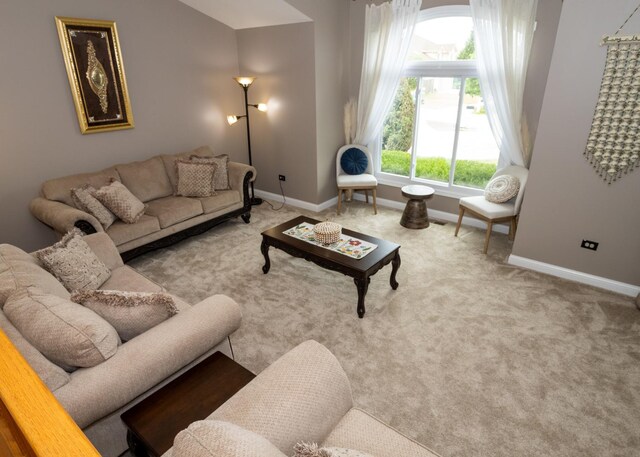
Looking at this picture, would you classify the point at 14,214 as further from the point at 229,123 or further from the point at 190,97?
the point at 229,123

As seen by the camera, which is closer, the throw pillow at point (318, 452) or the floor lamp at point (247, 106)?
the throw pillow at point (318, 452)

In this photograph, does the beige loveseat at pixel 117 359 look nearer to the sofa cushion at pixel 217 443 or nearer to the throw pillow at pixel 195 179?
the sofa cushion at pixel 217 443

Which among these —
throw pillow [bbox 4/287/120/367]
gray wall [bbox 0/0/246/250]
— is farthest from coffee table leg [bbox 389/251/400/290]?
gray wall [bbox 0/0/246/250]

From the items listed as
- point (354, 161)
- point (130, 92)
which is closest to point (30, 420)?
point (130, 92)

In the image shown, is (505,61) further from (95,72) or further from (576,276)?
(95,72)

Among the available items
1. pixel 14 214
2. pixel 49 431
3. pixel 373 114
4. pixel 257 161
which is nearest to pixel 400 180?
pixel 373 114

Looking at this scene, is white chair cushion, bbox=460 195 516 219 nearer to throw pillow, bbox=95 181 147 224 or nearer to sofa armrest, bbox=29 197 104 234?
throw pillow, bbox=95 181 147 224

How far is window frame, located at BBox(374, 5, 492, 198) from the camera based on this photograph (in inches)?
170

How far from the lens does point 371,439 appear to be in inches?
59.0

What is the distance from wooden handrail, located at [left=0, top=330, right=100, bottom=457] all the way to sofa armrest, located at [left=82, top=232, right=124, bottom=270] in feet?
6.79

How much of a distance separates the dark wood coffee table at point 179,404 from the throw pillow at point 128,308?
329 millimetres

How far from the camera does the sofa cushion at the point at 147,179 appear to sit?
4.21 meters

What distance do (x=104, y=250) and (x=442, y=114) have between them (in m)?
4.11

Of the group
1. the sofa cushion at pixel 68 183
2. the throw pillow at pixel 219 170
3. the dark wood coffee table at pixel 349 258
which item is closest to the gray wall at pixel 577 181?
the dark wood coffee table at pixel 349 258
